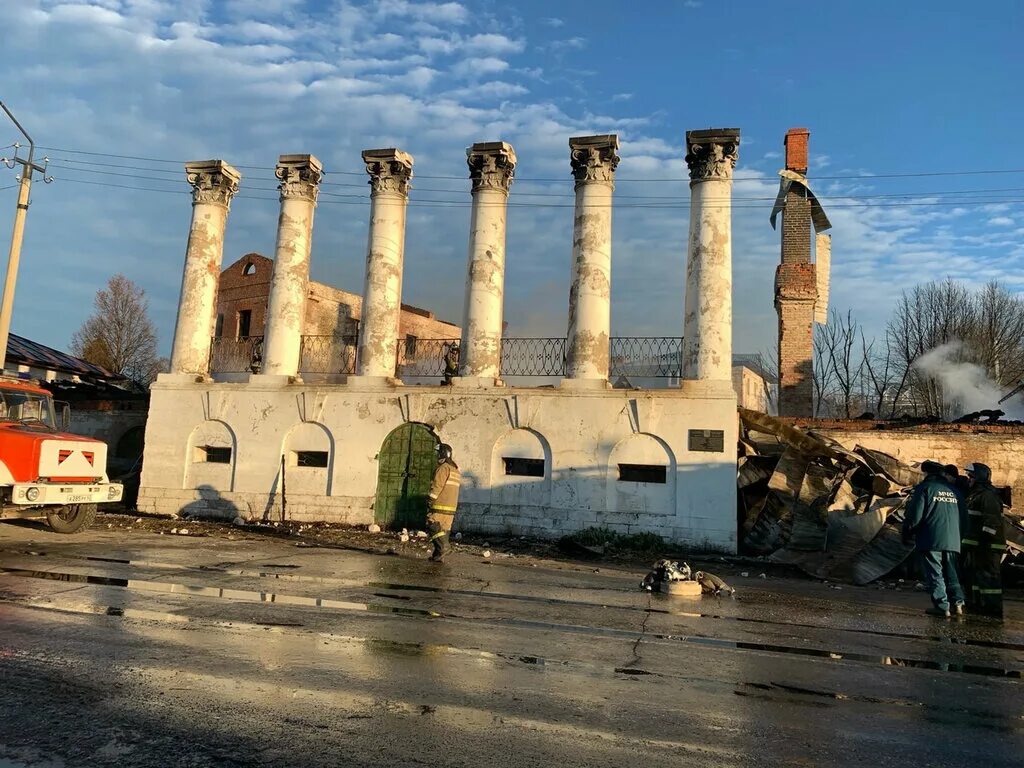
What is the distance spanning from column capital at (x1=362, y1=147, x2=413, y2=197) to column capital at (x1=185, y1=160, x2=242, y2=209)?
4.55m

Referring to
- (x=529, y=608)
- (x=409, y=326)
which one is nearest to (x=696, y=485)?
(x=529, y=608)

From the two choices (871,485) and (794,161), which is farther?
(794,161)

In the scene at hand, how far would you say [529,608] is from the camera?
27.6 ft

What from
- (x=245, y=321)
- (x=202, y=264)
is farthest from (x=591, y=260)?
(x=245, y=321)

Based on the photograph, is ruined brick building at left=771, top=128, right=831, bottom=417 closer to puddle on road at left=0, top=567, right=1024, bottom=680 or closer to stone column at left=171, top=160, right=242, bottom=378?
puddle on road at left=0, top=567, right=1024, bottom=680

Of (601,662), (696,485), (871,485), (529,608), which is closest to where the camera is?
(601,662)

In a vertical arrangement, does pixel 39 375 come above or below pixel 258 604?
above

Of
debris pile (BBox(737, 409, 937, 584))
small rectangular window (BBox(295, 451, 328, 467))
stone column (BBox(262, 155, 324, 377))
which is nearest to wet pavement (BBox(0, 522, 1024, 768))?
debris pile (BBox(737, 409, 937, 584))

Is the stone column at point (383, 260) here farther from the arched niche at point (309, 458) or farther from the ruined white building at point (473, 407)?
the arched niche at point (309, 458)

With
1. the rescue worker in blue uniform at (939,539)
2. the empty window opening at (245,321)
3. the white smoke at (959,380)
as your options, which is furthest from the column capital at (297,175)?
the white smoke at (959,380)

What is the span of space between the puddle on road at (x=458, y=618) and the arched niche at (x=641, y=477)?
8.10 meters

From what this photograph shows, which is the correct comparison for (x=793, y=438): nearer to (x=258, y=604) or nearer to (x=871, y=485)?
(x=871, y=485)

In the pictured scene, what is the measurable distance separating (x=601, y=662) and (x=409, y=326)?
31.9 m

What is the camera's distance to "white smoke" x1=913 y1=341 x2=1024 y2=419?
3084 centimetres
